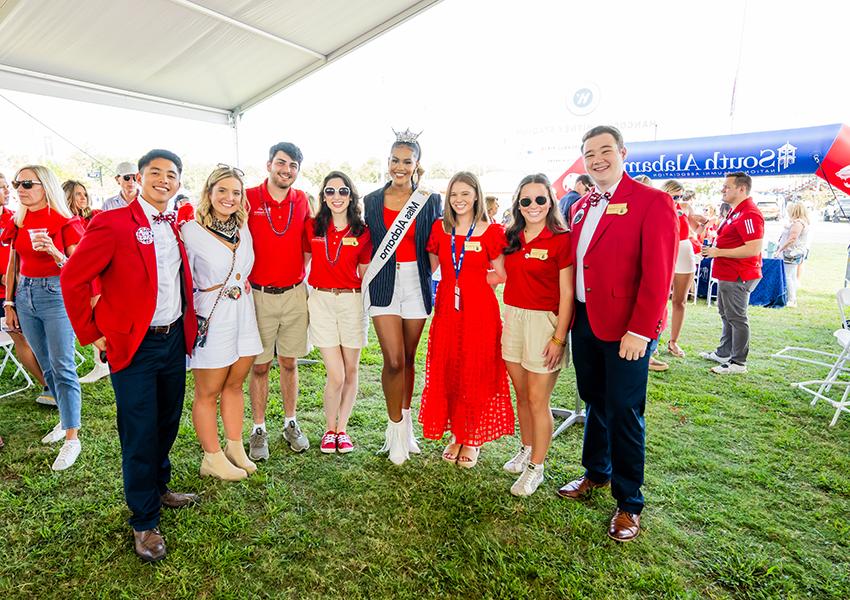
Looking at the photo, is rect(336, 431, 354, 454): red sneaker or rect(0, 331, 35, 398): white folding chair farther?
rect(0, 331, 35, 398): white folding chair

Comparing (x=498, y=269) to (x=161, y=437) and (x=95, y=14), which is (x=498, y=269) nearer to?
(x=161, y=437)

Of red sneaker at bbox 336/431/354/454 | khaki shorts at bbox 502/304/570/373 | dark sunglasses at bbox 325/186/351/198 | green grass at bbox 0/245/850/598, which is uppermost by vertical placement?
dark sunglasses at bbox 325/186/351/198

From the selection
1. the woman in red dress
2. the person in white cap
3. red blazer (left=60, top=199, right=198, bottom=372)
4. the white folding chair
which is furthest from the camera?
the person in white cap

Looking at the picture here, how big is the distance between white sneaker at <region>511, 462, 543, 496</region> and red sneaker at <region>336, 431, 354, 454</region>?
1174 mm

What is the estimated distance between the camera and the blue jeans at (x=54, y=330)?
10.6ft

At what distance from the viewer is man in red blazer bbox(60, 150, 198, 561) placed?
6.94 feet

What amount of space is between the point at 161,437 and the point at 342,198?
1726 millimetres

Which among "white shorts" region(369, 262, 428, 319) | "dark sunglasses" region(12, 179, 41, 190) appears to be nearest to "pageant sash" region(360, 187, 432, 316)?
"white shorts" region(369, 262, 428, 319)

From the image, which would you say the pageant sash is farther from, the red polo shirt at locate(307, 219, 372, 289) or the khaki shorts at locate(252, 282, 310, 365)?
the khaki shorts at locate(252, 282, 310, 365)

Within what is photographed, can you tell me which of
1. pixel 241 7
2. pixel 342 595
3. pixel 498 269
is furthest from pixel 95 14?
pixel 342 595

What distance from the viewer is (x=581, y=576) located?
7.24 ft

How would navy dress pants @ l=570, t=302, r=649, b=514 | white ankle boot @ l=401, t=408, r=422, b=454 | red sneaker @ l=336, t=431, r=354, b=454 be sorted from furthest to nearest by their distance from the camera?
red sneaker @ l=336, t=431, r=354, b=454 < white ankle boot @ l=401, t=408, r=422, b=454 < navy dress pants @ l=570, t=302, r=649, b=514

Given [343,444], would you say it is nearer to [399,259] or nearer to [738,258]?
[399,259]

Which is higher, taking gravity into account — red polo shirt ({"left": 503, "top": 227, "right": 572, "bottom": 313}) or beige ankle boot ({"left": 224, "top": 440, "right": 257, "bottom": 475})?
red polo shirt ({"left": 503, "top": 227, "right": 572, "bottom": 313})
